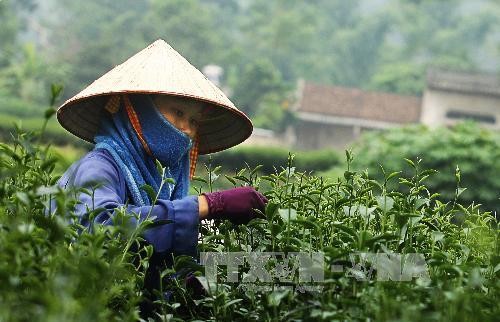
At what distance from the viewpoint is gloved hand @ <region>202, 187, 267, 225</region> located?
1519 millimetres

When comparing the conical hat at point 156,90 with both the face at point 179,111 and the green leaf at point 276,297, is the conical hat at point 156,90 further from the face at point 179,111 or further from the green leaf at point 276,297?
the green leaf at point 276,297

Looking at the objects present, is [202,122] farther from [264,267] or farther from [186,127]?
[264,267]

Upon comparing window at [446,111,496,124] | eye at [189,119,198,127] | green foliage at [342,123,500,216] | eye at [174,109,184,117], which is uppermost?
window at [446,111,496,124]

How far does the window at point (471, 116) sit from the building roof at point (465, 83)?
733 millimetres

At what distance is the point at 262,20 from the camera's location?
148ft

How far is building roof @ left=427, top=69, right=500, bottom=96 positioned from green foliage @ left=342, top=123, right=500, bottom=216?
11358mm

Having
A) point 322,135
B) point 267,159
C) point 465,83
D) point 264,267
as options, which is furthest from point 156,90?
point 322,135

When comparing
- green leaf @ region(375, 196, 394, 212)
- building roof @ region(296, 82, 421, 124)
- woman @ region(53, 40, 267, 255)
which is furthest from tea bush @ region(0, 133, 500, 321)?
building roof @ region(296, 82, 421, 124)

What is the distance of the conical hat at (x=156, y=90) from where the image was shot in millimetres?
1849

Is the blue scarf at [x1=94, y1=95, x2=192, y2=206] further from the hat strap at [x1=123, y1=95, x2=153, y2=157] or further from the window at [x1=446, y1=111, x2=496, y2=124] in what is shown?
the window at [x1=446, y1=111, x2=496, y2=124]

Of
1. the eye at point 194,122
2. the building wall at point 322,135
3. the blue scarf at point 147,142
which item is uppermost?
the building wall at point 322,135

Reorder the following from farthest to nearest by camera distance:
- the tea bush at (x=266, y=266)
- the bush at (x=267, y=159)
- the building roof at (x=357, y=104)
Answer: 1. the building roof at (x=357, y=104)
2. the bush at (x=267, y=159)
3. the tea bush at (x=266, y=266)

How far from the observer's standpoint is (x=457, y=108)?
89.4 ft

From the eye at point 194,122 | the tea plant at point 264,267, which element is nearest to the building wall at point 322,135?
the eye at point 194,122
